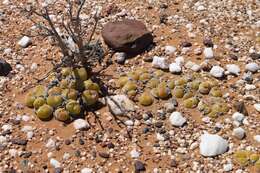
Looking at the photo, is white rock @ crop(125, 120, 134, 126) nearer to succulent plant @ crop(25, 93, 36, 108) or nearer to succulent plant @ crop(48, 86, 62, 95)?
succulent plant @ crop(48, 86, 62, 95)

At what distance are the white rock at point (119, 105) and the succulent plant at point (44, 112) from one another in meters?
0.54

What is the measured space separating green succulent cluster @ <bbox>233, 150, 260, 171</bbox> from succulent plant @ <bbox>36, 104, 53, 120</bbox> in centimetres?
168

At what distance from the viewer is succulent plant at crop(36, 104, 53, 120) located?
4.73 m

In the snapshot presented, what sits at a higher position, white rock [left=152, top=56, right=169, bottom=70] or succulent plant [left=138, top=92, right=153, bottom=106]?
white rock [left=152, top=56, right=169, bottom=70]

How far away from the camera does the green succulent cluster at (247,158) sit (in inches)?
172

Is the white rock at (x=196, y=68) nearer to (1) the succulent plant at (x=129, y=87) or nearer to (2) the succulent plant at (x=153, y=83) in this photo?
(2) the succulent plant at (x=153, y=83)

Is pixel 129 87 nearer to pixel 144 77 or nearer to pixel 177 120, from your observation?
pixel 144 77

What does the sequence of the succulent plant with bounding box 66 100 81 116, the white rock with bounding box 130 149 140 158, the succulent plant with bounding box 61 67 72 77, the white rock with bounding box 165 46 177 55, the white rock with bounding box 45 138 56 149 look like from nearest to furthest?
the white rock with bounding box 130 149 140 158 → the white rock with bounding box 45 138 56 149 → the succulent plant with bounding box 66 100 81 116 → the succulent plant with bounding box 61 67 72 77 → the white rock with bounding box 165 46 177 55

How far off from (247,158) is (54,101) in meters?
1.76

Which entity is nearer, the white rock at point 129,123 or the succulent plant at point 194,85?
the white rock at point 129,123

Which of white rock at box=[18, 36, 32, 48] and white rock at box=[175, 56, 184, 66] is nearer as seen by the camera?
white rock at box=[175, 56, 184, 66]

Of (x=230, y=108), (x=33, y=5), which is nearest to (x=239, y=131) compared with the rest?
(x=230, y=108)

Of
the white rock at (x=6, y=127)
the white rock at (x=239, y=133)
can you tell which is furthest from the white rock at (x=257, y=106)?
the white rock at (x=6, y=127)

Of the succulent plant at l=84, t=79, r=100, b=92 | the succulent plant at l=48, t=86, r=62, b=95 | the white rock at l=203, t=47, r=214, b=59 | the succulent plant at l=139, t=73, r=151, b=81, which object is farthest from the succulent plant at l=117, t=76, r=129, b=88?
the white rock at l=203, t=47, r=214, b=59
